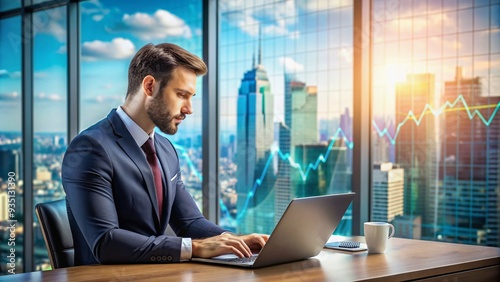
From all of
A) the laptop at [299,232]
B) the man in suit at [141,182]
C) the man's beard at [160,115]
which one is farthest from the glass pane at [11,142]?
the laptop at [299,232]

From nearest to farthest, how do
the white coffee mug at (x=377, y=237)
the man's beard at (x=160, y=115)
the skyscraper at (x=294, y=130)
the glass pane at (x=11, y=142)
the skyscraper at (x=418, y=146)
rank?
the white coffee mug at (x=377, y=237) < the man's beard at (x=160, y=115) < the skyscraper at (x=418, y=146) < the skyscraper at (x=294, y=130) < the glass pane at (x=11, y=142)

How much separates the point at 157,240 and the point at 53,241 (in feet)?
1.41

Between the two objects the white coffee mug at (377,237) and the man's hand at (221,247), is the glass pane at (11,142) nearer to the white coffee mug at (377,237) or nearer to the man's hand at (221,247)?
the man's hand at (221,247)

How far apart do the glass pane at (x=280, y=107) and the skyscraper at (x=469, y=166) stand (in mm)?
530

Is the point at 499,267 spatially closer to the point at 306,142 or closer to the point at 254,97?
the point at 306,142

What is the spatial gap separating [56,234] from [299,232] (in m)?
0.83

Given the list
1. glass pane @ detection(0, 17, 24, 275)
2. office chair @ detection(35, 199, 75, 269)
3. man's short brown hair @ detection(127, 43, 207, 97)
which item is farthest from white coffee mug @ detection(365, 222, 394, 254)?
glass pane @ detection(0, 17, 24, 275)

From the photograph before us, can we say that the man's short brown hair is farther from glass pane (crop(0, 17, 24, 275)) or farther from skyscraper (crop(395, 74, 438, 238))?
glass pane (crop(0, 17, 24, 275))

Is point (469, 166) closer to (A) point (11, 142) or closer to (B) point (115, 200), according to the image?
(B) point (115, 200)

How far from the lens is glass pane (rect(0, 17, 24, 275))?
475 centimetres

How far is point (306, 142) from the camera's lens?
11.4 feet

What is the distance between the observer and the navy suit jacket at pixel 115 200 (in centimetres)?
176

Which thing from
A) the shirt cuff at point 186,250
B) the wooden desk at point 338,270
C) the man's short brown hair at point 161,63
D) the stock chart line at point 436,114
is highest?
the man's short brown hair at point 161,63

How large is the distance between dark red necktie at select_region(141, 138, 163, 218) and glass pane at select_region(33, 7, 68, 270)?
267 cm
